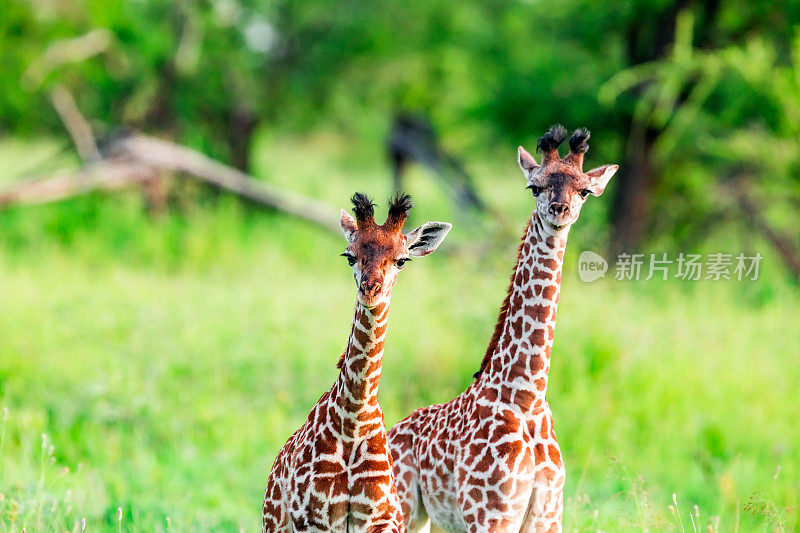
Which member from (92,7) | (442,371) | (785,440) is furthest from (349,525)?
(92,7)

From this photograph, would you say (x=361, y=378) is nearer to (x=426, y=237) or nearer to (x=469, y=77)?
(x=426, y=237)

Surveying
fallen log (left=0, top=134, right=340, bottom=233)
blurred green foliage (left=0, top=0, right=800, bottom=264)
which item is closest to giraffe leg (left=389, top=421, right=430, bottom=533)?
blurred green foliage (left=0, top=0, right=800, bottom=264)

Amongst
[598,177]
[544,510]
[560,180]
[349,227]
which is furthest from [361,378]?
[598,177]

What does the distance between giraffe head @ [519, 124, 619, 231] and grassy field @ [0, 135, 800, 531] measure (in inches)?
62.2

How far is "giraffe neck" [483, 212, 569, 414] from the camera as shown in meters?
3.26

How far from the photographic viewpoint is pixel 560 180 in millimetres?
3068

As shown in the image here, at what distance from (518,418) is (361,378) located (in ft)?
2.10

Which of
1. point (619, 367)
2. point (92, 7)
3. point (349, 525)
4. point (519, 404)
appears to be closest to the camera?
point (349, 525)

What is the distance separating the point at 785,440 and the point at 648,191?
5915 millimetres

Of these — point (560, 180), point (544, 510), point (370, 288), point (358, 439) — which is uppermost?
point (560, 180)

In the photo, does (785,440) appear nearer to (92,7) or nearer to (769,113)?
(769,113)

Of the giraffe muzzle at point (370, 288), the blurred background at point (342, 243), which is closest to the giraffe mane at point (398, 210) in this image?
the giraffe muzzle at point (370, 288)

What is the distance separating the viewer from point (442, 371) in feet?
24.7

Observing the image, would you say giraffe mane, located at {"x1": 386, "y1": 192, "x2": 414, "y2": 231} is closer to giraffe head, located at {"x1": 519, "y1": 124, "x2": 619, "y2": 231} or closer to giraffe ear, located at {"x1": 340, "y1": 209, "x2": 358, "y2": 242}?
giraffe ear, located at {"x1": 340, "y1": 209, "x2": 358, "y2": 242}
